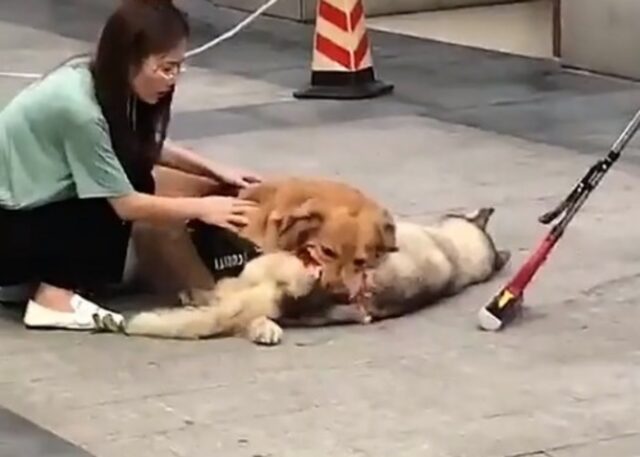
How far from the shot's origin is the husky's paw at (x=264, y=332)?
5.65 meters

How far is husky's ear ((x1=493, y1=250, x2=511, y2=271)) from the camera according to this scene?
6359 mm

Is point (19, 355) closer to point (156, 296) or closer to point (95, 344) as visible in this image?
point (95, 344)

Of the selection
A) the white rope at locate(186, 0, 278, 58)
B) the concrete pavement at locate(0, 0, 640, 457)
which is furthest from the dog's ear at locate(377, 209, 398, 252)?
the white rope at locate(186, 0, 278, 58)

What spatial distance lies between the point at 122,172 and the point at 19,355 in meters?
0.68

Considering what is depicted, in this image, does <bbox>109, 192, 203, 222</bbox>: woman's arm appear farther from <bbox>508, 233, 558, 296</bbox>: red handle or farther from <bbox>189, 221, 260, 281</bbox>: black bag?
<bbox>508, 233, 558, 296</bbox>: red handle

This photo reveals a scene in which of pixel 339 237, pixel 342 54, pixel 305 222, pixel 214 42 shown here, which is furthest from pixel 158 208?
pixel 214 42

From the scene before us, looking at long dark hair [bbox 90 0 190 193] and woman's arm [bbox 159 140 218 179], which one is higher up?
long dark hair [bbox 90 0 190 193]

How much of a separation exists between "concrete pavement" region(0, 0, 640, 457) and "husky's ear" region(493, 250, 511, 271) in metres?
0.04

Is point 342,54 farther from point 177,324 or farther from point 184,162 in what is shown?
point 177,324

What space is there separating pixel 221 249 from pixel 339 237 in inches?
18.1

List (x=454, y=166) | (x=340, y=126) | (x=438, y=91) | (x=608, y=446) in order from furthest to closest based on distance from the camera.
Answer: (x=438, y=91), (x=340, y=126), (x=454, y=166), (x=608, y=446)

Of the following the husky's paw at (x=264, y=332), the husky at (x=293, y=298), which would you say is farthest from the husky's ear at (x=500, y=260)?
the husky's paw at (x=264, y=332)

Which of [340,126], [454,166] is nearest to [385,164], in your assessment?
[454,166]

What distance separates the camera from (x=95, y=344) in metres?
5.76
